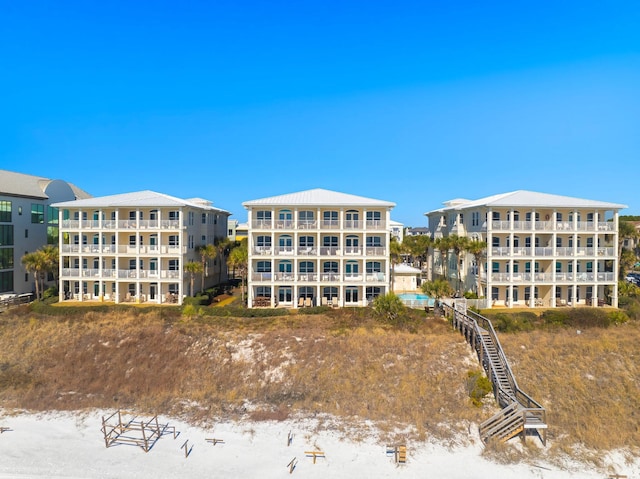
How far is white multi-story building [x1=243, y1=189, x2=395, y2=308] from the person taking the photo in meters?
36.2

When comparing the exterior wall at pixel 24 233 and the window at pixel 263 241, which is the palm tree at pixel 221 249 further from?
the exterior wall at pixel 24 233

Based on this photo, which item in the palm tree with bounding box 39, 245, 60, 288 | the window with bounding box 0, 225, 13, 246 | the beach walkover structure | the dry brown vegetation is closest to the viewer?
the beach walkover structure

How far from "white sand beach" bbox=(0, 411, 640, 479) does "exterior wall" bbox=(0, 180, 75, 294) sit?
26.3 meters

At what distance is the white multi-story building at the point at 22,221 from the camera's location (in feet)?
130

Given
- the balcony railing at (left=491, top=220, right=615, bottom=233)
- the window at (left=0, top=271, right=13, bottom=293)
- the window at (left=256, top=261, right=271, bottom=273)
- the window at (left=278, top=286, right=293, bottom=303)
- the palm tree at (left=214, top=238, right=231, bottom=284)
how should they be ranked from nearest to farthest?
the balcony railing at (left=491, top=220, right=615, bottom=233) → the window at (left=278, top=286, right=293, bottom=303) → the window at (left=256, top=261, right=271, bottom=273) → the window at (left=0, top=271, right=13, bottom=293) → the palm tree at (left=214, top=238, right=231, bottom=284)

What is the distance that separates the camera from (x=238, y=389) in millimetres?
22797

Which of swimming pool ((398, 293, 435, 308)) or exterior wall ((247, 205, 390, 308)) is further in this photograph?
exterior wall ((247, 205, 390, 308))

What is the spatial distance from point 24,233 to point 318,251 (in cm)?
3082

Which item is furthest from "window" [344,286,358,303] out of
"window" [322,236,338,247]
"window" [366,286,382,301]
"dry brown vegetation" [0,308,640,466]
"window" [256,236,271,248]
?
"window" [256,236,271,248]

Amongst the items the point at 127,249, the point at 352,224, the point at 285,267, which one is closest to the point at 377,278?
the point at 352,224

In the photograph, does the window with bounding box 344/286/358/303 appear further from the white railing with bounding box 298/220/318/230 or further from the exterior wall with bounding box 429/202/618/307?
the exterior wall with bounding box 429/202/618/307

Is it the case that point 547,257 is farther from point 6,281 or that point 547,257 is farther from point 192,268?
point 6,281

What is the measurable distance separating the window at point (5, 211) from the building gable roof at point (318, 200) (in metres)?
24.1

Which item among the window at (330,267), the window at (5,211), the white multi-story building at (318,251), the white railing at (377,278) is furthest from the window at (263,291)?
the window at (5,211)
